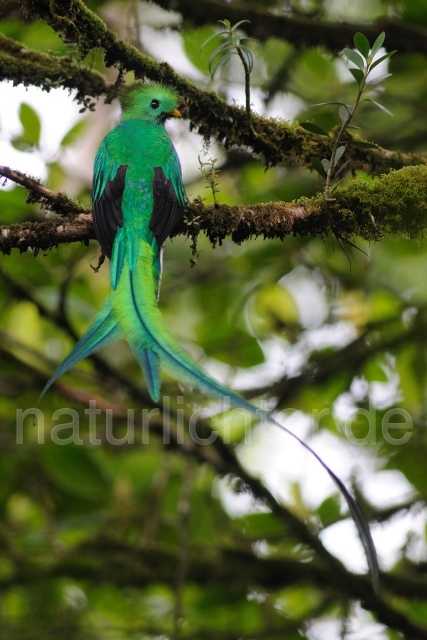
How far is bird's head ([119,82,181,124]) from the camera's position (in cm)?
285

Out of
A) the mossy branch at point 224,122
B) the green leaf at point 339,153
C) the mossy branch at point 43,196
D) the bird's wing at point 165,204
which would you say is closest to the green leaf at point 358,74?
the green leaf at point 339,153

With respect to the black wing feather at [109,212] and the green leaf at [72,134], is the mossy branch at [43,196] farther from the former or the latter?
the green leaf at [72,134]

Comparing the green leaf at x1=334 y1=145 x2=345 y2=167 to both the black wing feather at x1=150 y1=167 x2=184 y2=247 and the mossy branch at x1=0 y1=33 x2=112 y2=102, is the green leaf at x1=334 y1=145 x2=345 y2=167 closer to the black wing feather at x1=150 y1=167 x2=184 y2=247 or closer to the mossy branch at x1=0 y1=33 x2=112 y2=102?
the black wing feather at x1=150 y1=167 x2=184 y2=247

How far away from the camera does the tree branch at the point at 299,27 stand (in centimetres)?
330

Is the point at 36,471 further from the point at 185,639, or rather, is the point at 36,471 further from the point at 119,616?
the point at 185,639

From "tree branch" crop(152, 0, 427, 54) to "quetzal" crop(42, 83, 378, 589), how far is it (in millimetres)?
581

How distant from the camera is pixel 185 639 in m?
3.43

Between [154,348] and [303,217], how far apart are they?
1.98 feet

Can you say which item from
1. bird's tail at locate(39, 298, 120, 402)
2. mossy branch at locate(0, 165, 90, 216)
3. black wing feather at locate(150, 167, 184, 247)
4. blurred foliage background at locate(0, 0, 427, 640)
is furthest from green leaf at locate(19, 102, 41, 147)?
bird's tail at locate(39, 298, 120, 402)

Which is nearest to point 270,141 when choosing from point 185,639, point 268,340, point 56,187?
point 56,187

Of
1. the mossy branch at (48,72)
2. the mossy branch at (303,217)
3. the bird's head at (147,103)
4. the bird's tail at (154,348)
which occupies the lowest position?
Answer: the bird's tail at (154,348)

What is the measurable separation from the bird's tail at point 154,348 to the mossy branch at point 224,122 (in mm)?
555

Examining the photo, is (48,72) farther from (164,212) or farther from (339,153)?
(339,153)

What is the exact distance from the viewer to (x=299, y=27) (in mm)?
3373
